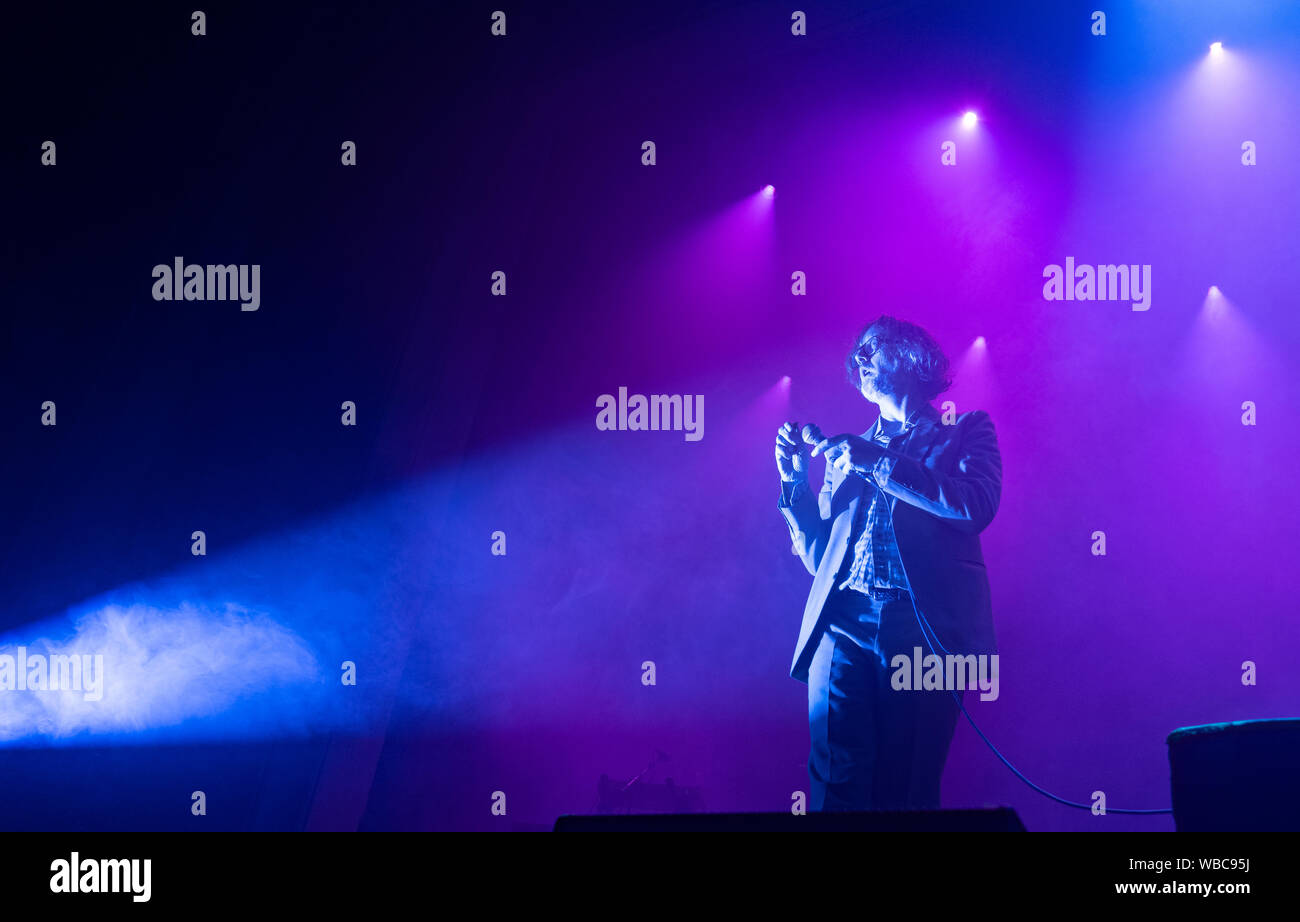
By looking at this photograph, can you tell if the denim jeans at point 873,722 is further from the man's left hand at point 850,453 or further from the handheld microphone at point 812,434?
the handheld microphone at point 812,434

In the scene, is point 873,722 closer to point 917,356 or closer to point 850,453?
point 850,453

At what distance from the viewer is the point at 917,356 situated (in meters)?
3.88

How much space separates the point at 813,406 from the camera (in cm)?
433

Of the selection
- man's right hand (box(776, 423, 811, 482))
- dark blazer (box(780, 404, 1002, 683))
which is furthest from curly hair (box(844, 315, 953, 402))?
man's right hand (box(776, 423, 811, 482))

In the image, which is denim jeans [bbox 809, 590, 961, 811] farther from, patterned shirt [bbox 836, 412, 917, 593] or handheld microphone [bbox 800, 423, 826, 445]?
handheld microphone [bbox 800, 423, 826, 445]

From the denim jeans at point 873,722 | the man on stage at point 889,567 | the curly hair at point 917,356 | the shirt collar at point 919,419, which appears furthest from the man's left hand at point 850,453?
the denim jeans at point 873,722

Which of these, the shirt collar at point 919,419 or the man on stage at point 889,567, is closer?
the man on stage at point 889,567

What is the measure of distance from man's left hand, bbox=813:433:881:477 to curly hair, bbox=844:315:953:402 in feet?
0.97

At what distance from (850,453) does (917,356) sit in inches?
17.9

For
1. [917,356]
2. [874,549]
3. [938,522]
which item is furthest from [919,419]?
[874,549]

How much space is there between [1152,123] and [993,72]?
0.67 m

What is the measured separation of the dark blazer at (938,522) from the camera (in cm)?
364

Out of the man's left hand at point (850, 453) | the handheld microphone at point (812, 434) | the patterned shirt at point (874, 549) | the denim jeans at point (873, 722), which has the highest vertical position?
the handheld microphone at point (812, 434)
